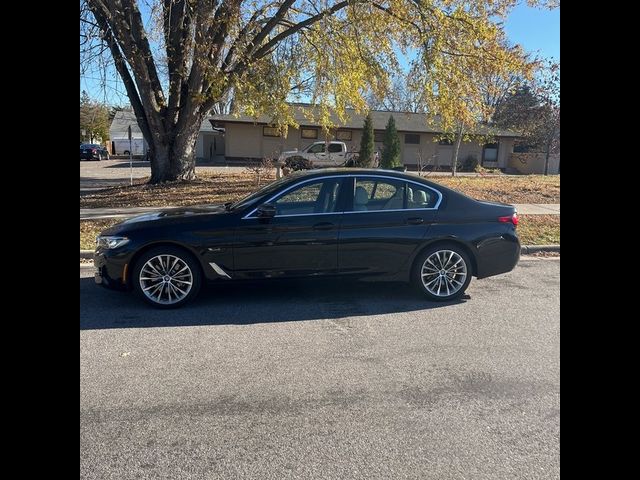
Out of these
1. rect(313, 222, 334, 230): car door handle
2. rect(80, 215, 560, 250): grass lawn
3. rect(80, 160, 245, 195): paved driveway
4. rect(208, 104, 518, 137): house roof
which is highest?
rect(208, 104, 518, 137): house roof

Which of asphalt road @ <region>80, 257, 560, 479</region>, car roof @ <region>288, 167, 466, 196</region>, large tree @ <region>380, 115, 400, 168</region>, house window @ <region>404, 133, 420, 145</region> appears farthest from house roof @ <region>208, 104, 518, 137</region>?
asphalt road @ <region>80, 257, 560, 479</region>

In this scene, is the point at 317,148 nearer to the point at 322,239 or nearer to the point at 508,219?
the point at 508,219

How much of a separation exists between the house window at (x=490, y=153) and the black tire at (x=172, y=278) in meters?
36.2

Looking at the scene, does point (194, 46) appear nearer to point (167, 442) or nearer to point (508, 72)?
point (508, 72)

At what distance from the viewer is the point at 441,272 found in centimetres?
575

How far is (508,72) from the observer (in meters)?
13.7

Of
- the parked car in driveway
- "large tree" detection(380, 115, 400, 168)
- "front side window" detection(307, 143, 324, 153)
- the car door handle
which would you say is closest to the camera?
the car door handle

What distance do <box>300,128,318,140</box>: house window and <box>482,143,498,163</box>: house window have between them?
13148 millimetres

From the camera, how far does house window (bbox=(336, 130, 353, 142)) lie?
3594 centimetres

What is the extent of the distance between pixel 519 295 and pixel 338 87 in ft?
39.7

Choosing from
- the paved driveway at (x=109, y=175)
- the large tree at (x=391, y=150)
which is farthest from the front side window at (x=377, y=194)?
the large tree at (x=391, y=150)

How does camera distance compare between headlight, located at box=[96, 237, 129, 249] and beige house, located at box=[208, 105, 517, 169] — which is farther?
beige house, located at box=[208, 105, 517, 169]

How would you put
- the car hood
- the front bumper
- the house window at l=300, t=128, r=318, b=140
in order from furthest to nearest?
the house window at l=300, t=128, r=318, b=140 → the car hood → the front bumper

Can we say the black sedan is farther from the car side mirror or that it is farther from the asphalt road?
the asphalt road
